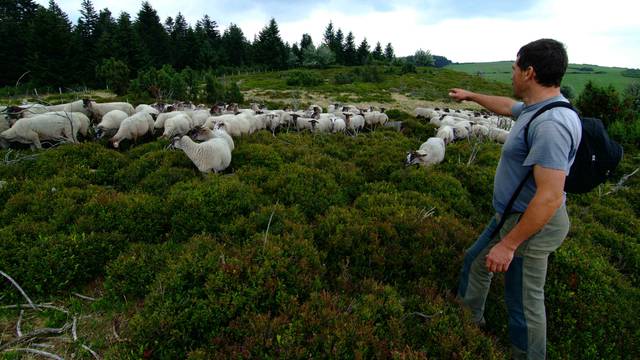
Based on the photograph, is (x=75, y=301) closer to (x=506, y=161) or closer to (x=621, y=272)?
(x=506, y=161)

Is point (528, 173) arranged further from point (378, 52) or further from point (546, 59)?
point (378, 52)

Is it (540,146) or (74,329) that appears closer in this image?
(540,146)

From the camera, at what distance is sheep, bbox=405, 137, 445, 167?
983cm

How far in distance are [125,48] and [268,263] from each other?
59.2m

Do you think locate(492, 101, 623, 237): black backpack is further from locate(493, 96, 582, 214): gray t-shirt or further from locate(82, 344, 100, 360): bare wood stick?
locate(82, 344, 100, 360): bare wood stick

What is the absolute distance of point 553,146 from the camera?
2.63 metres

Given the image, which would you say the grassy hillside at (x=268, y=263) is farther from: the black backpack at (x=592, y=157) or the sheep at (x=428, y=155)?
the black backpack at (x=592, y=157)

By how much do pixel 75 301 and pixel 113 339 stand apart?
1.12 metres

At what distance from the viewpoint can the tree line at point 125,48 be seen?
42625 millimetres

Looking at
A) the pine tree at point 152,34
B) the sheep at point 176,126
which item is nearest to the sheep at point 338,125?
the sheep at point 176,126

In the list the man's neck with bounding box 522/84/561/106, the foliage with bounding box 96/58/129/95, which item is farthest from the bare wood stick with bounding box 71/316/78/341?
the foliage with bounding box 96/58/129/95

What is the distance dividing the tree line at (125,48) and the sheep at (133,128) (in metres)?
18.2

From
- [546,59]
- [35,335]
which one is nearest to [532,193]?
[546,59]

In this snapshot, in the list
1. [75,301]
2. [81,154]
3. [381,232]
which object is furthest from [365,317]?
[81,154]
